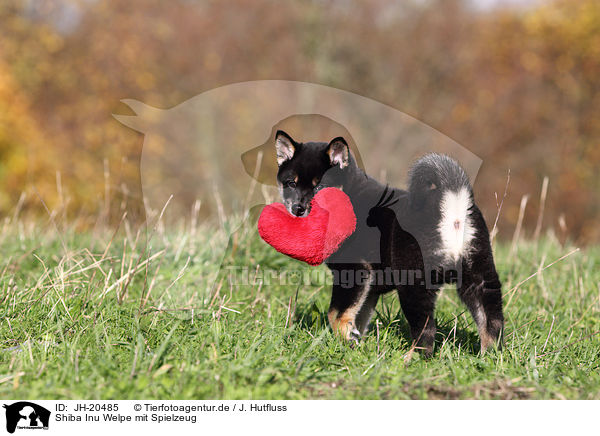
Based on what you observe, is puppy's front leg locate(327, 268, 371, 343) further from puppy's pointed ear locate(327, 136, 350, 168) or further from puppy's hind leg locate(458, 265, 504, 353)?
puppy's pointed ear locate(327, 136, 350, 168)

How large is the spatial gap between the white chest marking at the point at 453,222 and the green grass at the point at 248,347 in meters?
0.67

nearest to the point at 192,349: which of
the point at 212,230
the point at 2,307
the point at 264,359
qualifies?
the point at 264,359

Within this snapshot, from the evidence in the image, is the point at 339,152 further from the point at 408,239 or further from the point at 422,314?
the point at 422,314

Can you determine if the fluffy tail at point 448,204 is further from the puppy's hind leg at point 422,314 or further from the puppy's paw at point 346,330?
the puppy's paw at point 346,330

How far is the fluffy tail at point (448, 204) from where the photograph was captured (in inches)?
128

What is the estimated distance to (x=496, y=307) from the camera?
3391 millimetres

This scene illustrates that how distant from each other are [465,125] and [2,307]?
58.9 feet

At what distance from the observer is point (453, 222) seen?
3246 mm

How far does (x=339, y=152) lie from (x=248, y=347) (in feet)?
4.70

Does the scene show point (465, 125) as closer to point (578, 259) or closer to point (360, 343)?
point (578, 259)
